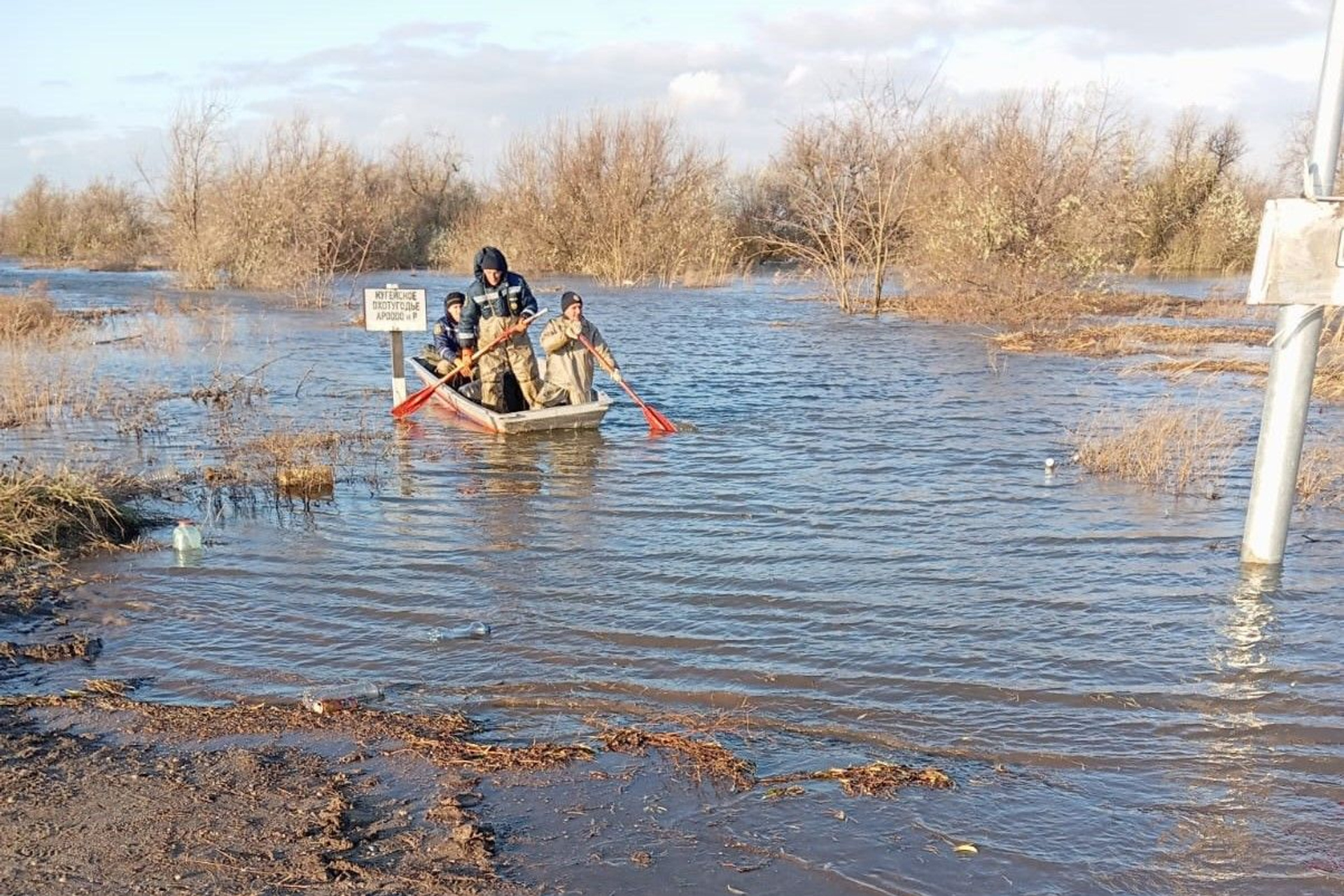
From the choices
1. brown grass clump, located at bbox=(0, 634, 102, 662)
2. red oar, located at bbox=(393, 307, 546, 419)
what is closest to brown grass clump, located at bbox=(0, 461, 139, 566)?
brown grass clump, located at bbox=(0, 634, 102, 662)

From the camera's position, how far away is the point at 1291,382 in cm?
727

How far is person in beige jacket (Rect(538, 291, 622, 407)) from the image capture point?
13.1 m

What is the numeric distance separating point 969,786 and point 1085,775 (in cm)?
56

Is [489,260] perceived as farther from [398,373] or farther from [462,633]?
[462,633]

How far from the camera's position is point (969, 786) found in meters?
4.97

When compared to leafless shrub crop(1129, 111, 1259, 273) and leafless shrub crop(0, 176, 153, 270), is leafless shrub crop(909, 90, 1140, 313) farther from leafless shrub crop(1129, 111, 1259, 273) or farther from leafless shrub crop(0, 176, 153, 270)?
leafless shrub crop(0, 176, 153, 270)

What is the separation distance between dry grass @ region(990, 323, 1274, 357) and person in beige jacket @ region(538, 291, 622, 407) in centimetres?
989

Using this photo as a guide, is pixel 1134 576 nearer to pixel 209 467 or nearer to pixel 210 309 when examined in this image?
pixel 209 467

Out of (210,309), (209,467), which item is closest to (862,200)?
(210,309)

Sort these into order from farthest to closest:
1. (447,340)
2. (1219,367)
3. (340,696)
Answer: (1219,367) < (447,340) < (340,696)

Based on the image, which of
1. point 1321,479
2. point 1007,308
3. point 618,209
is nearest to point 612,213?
point 618,209

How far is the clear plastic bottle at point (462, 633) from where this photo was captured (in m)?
6.92

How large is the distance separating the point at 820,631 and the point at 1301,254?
3.35 metres

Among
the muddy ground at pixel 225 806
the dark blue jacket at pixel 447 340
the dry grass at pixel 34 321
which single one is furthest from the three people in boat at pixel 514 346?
the muddy ground at pixel 225 806
